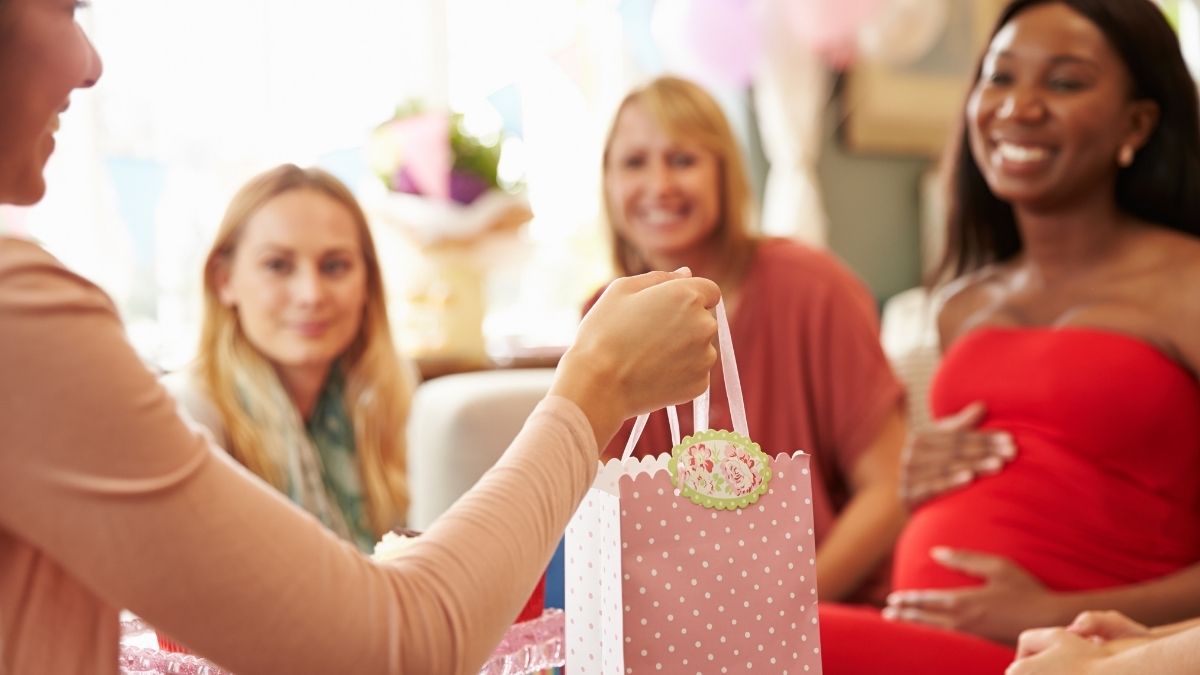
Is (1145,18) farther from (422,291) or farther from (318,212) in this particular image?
(422,291)

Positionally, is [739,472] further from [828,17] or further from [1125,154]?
[828,17]

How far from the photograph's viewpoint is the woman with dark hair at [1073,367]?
1.34 metres

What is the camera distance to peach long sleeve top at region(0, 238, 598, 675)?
1.97 ft

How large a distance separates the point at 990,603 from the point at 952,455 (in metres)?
0.22

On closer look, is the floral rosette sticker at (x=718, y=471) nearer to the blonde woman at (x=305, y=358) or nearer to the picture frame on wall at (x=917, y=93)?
the blonde woman at (x=305, y=358)

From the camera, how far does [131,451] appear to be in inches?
23.8

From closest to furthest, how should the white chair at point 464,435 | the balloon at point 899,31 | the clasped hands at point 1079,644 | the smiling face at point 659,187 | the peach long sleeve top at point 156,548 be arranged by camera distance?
the peach long sleeve top at point 156,548 → the clasped hands at point 1079,644 → the white chair at point 464,435 → the smiling face at point 659,187 → the balloon at point 899,31

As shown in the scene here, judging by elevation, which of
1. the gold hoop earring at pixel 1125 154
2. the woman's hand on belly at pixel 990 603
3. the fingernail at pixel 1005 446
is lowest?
the woman's hand on belly at pixel 990 603

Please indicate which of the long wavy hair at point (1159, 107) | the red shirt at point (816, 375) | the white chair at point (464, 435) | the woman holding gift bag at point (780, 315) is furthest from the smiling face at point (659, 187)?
the long wavy hair at point (1159, 107)

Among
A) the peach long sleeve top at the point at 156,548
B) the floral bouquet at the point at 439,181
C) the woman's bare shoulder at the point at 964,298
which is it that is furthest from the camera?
the floral bouquet at the point at 439,181

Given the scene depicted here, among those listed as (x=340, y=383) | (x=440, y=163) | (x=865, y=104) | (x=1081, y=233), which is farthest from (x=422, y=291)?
(x=865, y=104)

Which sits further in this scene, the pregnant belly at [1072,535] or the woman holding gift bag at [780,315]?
the woman holding gift bag at [780,315]

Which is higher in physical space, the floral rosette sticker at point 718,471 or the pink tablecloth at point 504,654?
the floral rosette sticker at point 718,471

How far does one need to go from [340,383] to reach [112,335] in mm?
1426
